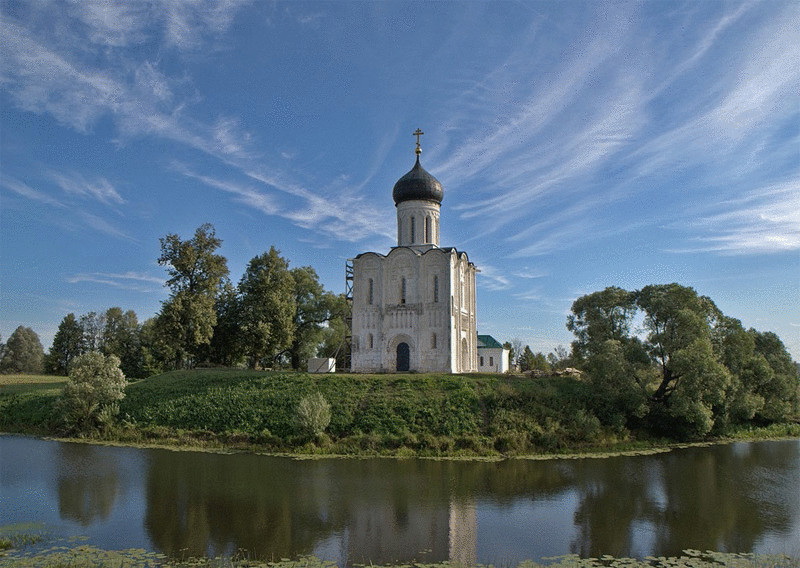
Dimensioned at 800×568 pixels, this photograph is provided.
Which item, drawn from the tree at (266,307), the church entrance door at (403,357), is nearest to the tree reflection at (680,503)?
the church entrance door at (403,357)

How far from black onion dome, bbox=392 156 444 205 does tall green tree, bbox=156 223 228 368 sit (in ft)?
44.4

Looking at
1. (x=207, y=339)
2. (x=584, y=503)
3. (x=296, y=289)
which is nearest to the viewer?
(x=584, y=503)

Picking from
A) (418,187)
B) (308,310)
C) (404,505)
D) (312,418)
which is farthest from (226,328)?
(404,505)

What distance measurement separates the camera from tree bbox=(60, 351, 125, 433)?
27375 millimetres

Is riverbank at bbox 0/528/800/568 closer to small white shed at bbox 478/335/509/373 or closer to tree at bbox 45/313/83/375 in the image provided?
small white shed at bbox 478/335/509/373

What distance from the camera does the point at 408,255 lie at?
117 ft

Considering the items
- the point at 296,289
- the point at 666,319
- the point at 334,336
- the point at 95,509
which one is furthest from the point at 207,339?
the point at 666,319

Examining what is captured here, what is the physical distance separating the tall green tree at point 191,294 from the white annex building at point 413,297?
10.4 m

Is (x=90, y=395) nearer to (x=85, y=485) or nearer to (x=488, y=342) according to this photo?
(x=85, y=485)

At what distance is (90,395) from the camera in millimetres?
27594

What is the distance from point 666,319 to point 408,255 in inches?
584

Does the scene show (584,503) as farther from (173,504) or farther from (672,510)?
(173,504)

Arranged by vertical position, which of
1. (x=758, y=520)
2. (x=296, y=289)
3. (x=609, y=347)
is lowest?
(x=758, y=520)

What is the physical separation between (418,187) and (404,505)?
24.2m
